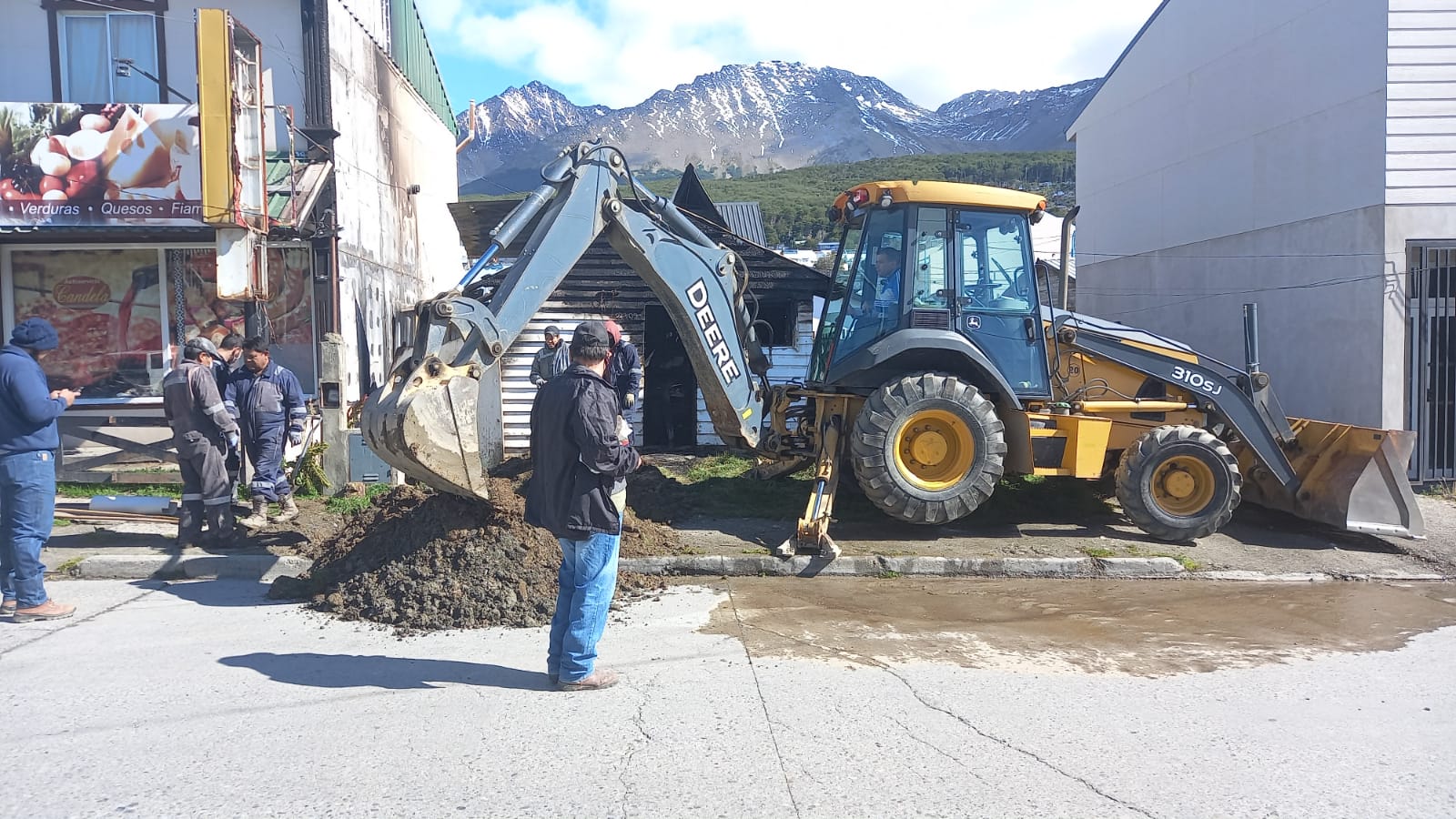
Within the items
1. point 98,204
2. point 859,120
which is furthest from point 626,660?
point 859,120

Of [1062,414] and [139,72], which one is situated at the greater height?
[139,72]

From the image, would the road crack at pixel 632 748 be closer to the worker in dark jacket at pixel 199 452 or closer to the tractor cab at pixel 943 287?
the tractor cab at pixel 943 287

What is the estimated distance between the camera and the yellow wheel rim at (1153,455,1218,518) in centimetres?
845

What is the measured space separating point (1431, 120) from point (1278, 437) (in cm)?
545

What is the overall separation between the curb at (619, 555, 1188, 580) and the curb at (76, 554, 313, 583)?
9.28ft

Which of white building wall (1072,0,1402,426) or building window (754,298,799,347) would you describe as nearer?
white building wall (1072,0,1402,426)

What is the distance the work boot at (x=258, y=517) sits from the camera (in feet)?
27.5

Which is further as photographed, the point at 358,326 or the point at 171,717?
the point at 358,326

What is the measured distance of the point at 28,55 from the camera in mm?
12297

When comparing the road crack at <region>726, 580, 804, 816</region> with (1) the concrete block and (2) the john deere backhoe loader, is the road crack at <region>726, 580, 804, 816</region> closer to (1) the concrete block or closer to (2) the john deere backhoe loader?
(2) the john deere backhoe loader

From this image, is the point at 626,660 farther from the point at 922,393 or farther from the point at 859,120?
the point at 859,120

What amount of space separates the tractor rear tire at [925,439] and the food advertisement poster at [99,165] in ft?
27.9

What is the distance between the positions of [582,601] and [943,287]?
15.7 ft

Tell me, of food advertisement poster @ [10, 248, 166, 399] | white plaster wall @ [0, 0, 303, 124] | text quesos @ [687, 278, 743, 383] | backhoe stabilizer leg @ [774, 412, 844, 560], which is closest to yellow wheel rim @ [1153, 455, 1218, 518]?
A: backhoe stabilizer leg @ [774, 412, 844, 560]
